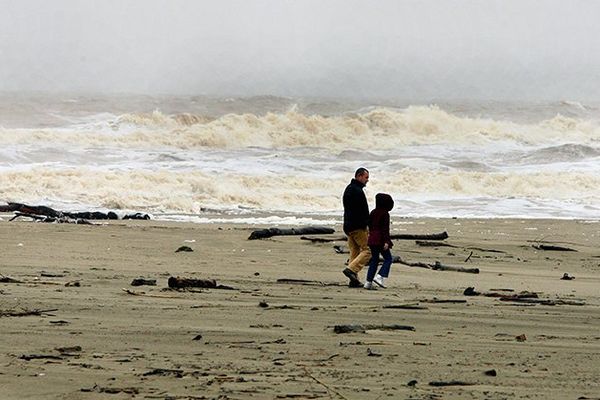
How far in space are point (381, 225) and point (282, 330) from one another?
13.6 ft

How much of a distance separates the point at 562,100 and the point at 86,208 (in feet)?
135

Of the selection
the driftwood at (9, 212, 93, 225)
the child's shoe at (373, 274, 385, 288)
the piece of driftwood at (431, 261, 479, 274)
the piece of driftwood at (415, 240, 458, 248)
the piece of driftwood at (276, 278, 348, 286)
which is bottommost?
the driftwood at (9, 212, 93, 225)

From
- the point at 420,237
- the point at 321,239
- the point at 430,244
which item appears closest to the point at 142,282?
the point at 321,239

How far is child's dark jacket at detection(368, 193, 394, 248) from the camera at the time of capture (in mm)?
10062

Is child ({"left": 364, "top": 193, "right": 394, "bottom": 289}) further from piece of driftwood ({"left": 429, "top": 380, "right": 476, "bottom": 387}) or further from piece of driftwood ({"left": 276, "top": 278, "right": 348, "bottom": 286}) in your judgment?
piece of driftwood ({"left": 429, "top": 380, "right": 476, "bottom": 387})

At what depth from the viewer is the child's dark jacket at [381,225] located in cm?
1006

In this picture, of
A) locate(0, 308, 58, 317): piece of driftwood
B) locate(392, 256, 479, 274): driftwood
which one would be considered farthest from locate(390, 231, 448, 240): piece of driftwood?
locate(0, 308, 58, 317): piece of driftwood

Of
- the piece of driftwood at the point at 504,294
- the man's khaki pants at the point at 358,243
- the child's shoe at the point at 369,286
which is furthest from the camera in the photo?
the man's khaki pants at the point at 358,243

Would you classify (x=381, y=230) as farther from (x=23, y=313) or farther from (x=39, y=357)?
(x=39, y=357)

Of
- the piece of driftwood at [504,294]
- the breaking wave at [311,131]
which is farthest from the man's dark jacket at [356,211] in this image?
the breaking wave at [311,131]

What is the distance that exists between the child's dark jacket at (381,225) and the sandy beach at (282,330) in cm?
49

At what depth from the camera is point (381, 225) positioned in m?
10.1

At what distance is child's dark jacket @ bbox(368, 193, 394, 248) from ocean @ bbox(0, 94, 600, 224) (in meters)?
10.6

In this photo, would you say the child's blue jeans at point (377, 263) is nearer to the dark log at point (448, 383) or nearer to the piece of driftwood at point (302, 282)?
the piece of driftwood at point (302, 282)
